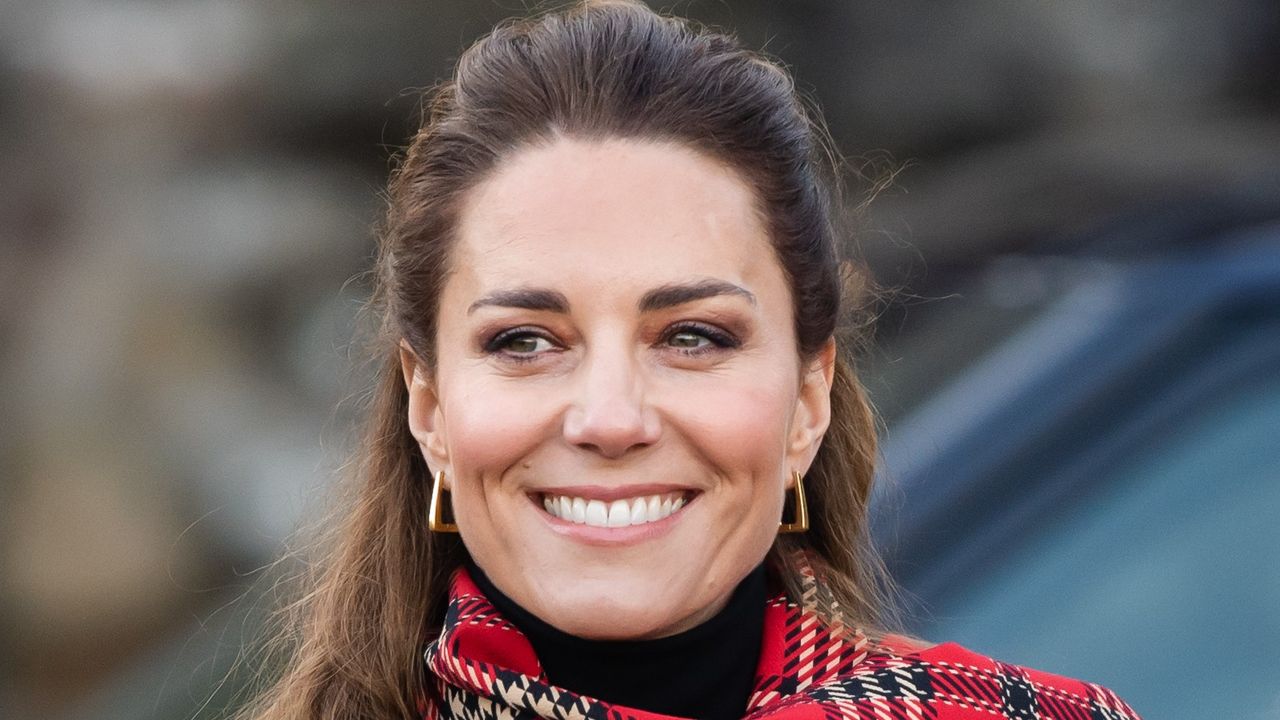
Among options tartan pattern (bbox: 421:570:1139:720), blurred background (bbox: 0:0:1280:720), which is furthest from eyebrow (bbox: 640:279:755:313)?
blurred background (bbox: 0:0:1280:720)

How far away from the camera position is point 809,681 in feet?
6.49

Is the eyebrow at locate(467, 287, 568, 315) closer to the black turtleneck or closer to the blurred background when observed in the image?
the black turtleneck

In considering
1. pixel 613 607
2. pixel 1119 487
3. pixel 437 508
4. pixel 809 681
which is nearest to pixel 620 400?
pixel 613 607

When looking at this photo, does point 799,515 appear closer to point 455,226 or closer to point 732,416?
point 732,416

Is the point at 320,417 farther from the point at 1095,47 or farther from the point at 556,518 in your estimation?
the point at 556,518

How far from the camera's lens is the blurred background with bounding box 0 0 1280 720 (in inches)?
132

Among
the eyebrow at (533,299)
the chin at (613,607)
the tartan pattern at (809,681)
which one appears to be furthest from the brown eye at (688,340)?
the tartan pattern at (809,681)

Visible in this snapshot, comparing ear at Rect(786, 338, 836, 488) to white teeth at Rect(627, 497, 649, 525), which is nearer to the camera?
white teeth at Rect(627, 497, 649, 525)

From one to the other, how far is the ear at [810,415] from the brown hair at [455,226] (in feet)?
0.10

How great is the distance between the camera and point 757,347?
1869 mm

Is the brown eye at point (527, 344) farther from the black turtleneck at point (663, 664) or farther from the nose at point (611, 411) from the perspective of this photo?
the black turtleneck at point (663, 664)

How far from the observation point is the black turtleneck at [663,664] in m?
1.88

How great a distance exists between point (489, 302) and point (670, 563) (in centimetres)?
33

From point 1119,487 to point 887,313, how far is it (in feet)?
6.75
